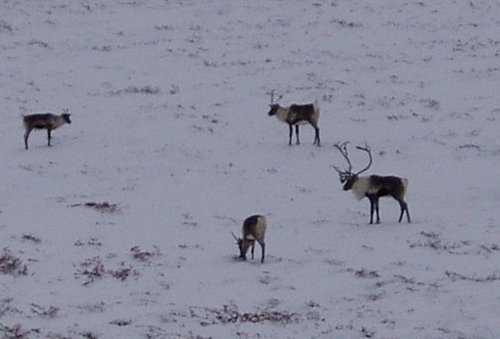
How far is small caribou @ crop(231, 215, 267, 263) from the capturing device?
15594 mm

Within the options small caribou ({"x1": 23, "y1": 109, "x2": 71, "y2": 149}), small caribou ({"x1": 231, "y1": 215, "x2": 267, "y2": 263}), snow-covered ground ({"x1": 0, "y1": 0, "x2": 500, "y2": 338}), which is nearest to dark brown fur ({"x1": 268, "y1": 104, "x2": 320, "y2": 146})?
snow-covered ground ({"x1": 0, "y1": 0, "x2": 500, "y2": 338})

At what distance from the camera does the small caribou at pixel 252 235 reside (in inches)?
614

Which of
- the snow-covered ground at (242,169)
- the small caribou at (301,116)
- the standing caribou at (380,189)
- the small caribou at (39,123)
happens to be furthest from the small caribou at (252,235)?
the small caribou at (39,123)

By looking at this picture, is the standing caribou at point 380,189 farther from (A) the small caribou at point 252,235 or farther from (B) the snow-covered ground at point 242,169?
(A) the small caribou at point 252,235

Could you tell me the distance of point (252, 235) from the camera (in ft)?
51.4

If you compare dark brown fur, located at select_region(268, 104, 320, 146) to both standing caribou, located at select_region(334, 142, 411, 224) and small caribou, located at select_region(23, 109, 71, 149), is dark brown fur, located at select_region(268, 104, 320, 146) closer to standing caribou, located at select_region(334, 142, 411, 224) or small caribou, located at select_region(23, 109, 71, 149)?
small caribou, located at select_region(23, 109, 71, 149)

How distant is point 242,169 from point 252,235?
7.38 m

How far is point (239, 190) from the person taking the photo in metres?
21.2

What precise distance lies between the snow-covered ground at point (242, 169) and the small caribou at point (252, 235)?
248 millimetres

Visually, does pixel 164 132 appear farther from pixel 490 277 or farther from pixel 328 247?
pixel 490 277

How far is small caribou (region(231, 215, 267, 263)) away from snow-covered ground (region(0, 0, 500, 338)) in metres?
0.25

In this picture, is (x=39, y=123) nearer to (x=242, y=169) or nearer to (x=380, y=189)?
(x=242, y=169)

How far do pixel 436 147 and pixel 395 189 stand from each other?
6849 millimetres

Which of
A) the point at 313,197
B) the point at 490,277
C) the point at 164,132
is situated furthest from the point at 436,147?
the point at 490,277
